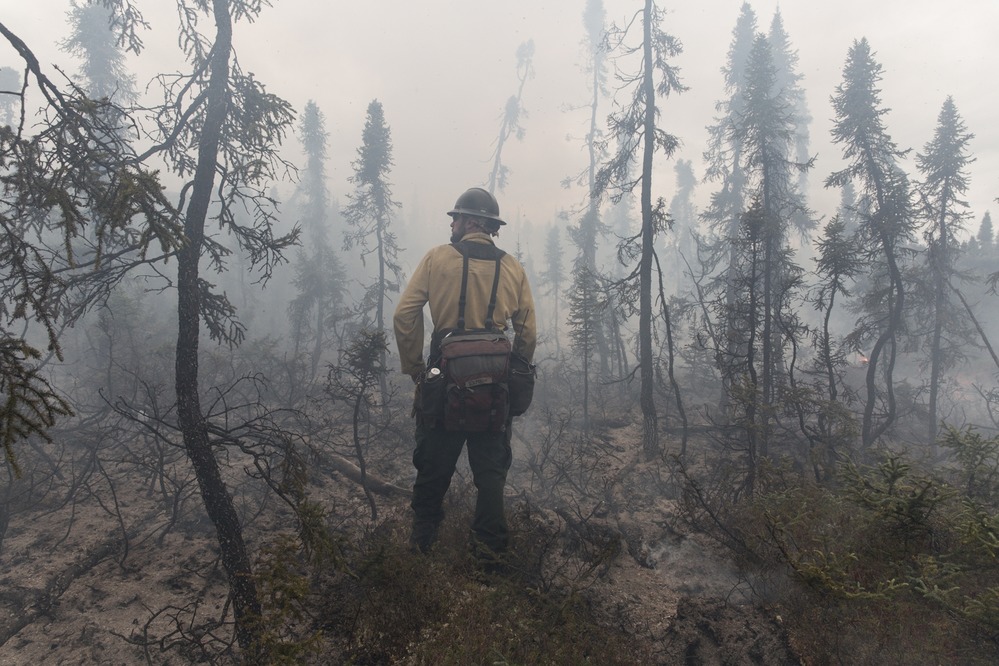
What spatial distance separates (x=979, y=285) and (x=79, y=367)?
55.2 meters

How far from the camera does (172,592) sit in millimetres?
4008

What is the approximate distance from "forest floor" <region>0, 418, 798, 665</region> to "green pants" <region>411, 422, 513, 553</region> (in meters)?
1.08

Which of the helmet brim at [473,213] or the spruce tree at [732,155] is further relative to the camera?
the spruce tree at [732,155]

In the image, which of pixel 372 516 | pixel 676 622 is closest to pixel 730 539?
pixel 676 622

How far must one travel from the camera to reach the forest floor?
3244 millimetres

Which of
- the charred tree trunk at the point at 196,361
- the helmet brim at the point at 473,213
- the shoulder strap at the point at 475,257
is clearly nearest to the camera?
the charred tree trunk at the point at 196,361

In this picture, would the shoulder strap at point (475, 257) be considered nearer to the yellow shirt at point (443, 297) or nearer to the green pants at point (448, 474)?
the yellow shirt at point (443, 297)

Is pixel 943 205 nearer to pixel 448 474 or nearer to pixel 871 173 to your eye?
pixel 871 173

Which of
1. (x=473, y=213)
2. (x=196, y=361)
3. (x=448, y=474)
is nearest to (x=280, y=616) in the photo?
(x=448, y=474)

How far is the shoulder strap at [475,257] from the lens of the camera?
4.22m

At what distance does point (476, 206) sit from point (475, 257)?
64 cm

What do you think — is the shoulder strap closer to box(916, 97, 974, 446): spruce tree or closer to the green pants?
the green pants

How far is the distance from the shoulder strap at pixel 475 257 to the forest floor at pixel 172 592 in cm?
255

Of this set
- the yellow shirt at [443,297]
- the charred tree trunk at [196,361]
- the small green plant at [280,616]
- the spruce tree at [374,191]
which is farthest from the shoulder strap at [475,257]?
the spruce tree at [374,191]
